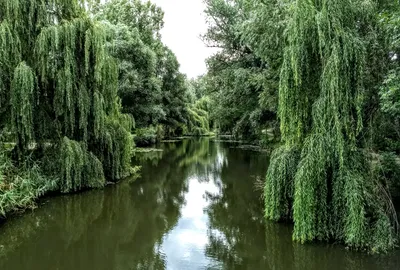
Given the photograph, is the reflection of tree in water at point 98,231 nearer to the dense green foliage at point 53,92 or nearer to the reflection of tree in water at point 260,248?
the dense green foliage at point 53,92

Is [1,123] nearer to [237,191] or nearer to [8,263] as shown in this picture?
[8,263]

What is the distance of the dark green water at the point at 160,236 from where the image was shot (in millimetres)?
5949

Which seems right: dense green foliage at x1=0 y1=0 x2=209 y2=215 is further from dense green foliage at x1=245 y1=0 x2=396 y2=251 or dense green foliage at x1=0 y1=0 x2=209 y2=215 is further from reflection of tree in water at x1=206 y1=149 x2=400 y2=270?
dense green foliage at x1=245 y1=0 x2=396 y2=251

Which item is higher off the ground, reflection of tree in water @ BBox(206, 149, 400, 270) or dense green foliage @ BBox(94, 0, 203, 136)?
dense green foliage @ BBox(94, 0, 203, 136)

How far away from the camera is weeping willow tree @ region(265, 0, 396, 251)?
20.0 ft

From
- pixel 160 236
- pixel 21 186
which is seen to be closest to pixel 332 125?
pixel 160 236

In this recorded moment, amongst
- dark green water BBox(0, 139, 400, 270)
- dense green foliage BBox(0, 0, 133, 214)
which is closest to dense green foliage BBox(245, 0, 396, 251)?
dark green water BBox(0, 139, 400, 270)

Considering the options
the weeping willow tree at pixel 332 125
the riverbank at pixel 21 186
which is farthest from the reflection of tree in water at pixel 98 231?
the weeping willow tree at pixel 332 125

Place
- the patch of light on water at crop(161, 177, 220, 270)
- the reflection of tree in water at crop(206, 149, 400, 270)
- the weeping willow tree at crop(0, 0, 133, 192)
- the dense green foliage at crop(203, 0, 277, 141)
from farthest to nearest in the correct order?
1. the dense green foliage at crop(203, 0, 277, 141)
2. the weeping willow tree at crop(0, 0, 133, 192)
3. the patch of light on water at crop(161, 177, 220, 270)
4. the reflection of tree in water at crop(206, 149, 400, 270)

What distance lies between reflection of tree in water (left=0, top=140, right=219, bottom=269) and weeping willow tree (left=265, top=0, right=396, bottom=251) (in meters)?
3.17

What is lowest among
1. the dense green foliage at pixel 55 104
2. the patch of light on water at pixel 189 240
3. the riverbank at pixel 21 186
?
the patch of light on water at pixel 189 240

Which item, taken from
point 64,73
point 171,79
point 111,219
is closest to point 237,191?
point 111,219

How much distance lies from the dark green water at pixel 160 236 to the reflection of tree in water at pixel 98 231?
0.06ft

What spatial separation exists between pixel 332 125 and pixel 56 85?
8.40 metres
